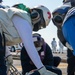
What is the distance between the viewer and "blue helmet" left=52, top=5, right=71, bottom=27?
3.37 metres

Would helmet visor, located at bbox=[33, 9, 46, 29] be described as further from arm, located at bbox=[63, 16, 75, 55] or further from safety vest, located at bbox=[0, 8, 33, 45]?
arm, located at bbox=[63, 16, 75, 55]

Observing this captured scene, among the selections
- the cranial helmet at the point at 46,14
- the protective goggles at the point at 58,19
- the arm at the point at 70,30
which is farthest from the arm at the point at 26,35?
the arm at the point at 70,30

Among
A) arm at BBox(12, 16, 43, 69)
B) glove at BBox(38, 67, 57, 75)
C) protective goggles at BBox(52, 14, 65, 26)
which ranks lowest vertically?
glove at BBox(38, 67, 57, 75)

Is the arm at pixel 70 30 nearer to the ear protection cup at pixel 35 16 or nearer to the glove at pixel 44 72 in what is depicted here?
the glove at pixel 44 72

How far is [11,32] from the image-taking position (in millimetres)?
3555

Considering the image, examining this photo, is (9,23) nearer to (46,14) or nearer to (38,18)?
(38,18)

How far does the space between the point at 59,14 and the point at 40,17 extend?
56cm

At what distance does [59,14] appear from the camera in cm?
340

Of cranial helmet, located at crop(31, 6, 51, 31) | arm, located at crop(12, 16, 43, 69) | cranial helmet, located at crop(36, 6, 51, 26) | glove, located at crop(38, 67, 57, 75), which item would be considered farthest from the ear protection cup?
glove, located at crop(38, 67, 57, 75)

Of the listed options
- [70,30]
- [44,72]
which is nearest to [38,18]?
[44,72]

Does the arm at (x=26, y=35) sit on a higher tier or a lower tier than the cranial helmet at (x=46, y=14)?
lower

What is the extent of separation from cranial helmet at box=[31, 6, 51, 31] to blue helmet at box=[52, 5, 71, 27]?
36 centimetres

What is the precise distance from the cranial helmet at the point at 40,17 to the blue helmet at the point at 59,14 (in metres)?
0.36

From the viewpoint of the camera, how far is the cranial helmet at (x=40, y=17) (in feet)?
12.5
